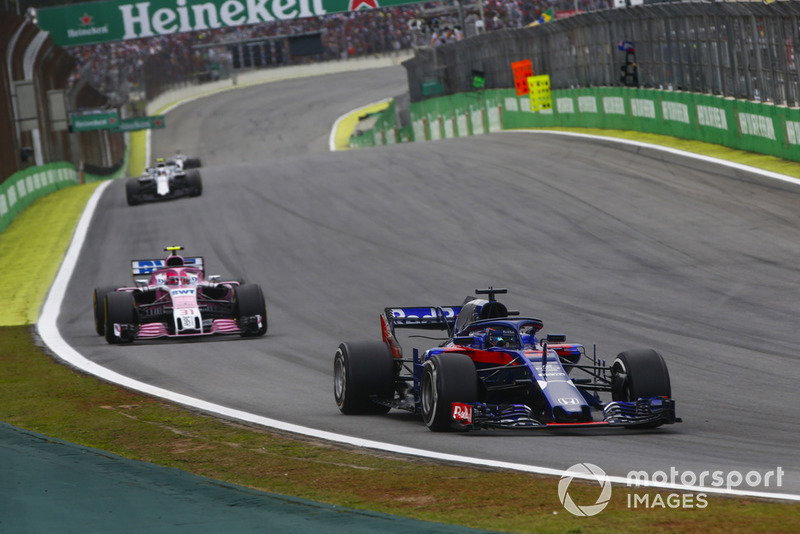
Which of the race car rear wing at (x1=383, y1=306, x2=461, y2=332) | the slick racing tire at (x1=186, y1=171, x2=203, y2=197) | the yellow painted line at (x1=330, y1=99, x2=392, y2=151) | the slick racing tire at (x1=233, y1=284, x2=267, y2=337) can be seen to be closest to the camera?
the race car rear wing at (x1=383, y1=306, x2=461, y2=332)

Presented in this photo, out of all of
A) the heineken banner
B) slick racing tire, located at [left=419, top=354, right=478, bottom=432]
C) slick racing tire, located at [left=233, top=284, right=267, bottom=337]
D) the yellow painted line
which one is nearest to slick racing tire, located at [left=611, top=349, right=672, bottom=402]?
slick racing tire, located at [left=419, top=354, right=478, bottom=432]

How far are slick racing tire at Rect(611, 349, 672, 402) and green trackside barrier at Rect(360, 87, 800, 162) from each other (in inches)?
688

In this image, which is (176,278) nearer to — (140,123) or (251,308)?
(251,308)

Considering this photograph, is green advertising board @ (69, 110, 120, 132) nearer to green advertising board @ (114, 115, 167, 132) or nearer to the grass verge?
green advertising board @ (114, 115, 167, 132)

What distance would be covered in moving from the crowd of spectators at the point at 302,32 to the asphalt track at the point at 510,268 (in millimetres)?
26264

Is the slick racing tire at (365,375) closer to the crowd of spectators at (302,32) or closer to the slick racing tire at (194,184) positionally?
the slick racing tire at (194,184)

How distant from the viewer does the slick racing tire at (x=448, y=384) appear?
958cm

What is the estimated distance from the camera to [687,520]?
6605 mm

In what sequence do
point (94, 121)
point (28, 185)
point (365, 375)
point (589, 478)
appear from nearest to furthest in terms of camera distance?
point (589, 478), point (365, 375), point (28, 185), point (94, 121)

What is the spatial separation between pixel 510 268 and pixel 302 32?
5469 cm

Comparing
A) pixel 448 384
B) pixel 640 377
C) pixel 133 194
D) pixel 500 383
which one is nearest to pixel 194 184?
pixel 133 194

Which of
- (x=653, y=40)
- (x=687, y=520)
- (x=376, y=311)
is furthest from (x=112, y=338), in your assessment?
(x=653, y=40)

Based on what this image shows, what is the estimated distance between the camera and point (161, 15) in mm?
57344

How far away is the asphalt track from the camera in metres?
10.1
